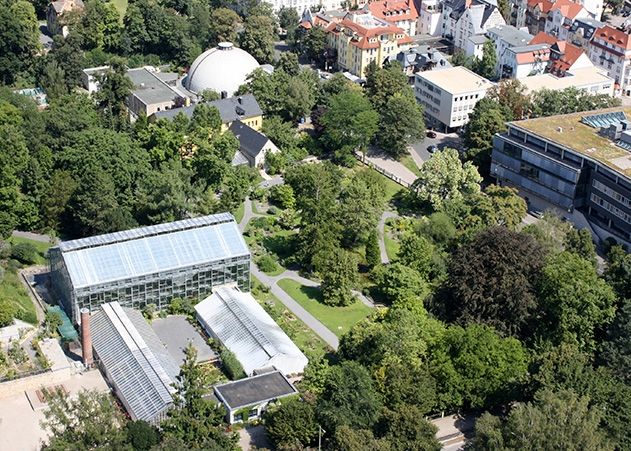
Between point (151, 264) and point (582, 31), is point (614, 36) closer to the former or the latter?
point (582, 31)

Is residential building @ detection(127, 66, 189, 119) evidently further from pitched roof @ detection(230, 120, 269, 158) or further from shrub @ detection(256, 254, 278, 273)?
shrub @ detection(256, 254, 278, 273)

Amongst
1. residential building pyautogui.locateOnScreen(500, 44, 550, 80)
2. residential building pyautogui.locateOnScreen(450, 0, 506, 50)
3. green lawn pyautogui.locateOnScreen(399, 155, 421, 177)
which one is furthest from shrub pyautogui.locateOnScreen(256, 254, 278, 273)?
residential building pyautogui.locateOnScreen(450, 0, 506, 50)

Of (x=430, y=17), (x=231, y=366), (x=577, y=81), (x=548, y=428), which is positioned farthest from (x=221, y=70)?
(x=548, y=428)

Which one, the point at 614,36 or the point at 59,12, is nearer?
the point at 614,36

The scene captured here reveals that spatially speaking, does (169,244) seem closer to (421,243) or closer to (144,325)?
(144,325)

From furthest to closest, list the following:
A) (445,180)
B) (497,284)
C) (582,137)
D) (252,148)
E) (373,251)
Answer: (252,148) → (582,137) → (445,180) → (373,251) → (497,284)
